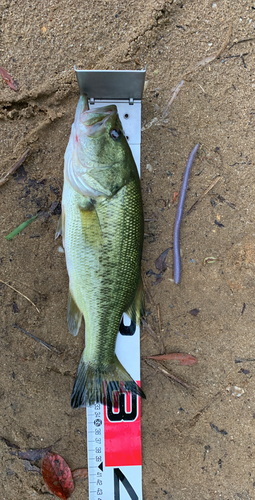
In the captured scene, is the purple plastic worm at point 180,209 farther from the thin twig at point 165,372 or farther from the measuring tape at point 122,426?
the thin twig at point 165,372

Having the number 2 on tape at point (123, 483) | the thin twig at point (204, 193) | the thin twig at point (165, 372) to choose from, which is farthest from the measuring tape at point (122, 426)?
the thin twig at point (204, 193)

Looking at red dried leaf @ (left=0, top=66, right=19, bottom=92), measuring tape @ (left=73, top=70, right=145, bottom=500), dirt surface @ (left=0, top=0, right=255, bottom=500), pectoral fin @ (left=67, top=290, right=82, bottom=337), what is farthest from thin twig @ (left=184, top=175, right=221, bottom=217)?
red dried leaf @ (left=0, top=66, right=19, bottom=92)

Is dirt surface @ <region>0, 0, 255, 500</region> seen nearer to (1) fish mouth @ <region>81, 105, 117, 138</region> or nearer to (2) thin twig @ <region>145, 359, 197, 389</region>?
(2) thin twig @ <region>145, 359, 197, 389</region>

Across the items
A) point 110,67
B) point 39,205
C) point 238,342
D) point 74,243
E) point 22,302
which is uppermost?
point 110,67

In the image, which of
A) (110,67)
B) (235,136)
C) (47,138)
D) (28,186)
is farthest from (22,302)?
A: (235,136)

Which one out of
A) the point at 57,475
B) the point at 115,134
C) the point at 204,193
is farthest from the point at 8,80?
the point at 57,475

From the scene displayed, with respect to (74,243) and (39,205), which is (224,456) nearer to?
(74,243)
